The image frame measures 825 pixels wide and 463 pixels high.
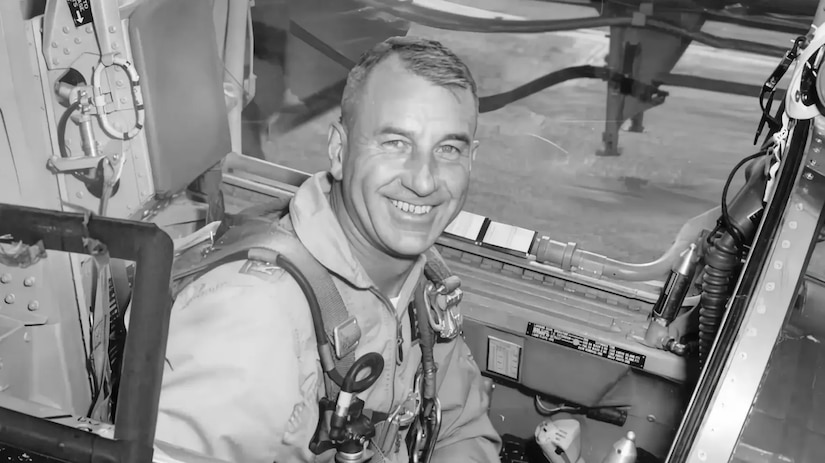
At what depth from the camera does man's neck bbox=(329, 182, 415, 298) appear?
1651 mm

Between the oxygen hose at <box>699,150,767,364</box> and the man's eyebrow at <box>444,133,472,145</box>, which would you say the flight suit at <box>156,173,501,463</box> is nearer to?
the man's eyebrow at <box>444,133,472,145</box>

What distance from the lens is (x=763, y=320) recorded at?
4.70 ft

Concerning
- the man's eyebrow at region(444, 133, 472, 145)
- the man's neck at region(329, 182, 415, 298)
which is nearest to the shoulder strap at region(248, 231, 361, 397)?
the man's neck at region(329, 182, 415, 298)

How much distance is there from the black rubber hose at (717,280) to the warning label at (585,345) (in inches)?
10.6

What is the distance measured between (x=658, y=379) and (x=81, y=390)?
1.66 metres

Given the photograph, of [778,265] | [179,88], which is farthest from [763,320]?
[179,88]

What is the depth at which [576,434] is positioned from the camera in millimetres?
2236

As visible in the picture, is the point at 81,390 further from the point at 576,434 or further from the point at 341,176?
the point at 576,434

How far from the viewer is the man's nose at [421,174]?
1.53 metres

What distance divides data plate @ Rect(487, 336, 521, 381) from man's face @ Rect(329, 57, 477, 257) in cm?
92

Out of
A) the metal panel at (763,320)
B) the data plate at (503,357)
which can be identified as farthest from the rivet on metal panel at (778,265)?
the data plate at (503,357)

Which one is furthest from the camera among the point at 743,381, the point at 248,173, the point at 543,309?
the point at 248,173

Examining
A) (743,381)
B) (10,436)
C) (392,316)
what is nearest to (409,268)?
(392,316)

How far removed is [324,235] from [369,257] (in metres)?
0.14
